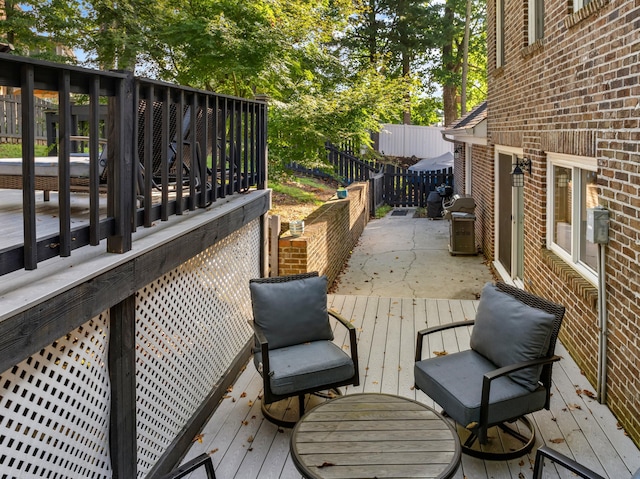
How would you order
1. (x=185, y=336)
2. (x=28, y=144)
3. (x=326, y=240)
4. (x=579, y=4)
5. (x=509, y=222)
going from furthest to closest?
1. (x=509, y=222)
2. (x=326, y=240)
3. (x=579, y=4)
4. (x=185, y=336)
5. (x=28, y=144)

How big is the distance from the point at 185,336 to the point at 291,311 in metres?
0.85

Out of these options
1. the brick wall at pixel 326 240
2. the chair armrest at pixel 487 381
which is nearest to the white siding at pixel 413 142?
the brick wall at pixel 326 240

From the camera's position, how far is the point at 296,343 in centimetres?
452

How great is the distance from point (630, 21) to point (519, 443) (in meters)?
2.83

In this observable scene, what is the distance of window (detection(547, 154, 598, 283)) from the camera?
489 cm

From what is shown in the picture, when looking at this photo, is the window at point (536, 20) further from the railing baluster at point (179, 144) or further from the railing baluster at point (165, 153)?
the railing baluster at point (165, 153)

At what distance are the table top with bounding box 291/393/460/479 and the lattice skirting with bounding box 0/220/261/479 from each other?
3.21 feet

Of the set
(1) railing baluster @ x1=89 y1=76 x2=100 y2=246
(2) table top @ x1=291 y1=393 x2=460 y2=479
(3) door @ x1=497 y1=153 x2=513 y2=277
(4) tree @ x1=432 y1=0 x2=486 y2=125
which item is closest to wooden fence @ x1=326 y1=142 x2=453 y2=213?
(4) tree @ x1=432 y1=0 x2=486 y2=125

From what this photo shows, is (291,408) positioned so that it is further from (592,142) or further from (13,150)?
(13,150)

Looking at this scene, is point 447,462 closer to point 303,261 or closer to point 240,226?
point 240,226

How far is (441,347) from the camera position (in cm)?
567

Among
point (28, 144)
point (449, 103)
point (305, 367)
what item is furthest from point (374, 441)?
point (449, 103)

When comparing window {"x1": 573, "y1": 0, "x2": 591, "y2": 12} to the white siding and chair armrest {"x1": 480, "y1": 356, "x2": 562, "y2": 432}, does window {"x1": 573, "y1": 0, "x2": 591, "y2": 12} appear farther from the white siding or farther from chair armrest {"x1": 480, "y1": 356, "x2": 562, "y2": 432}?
the white siding

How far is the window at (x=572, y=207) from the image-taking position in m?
4.89
